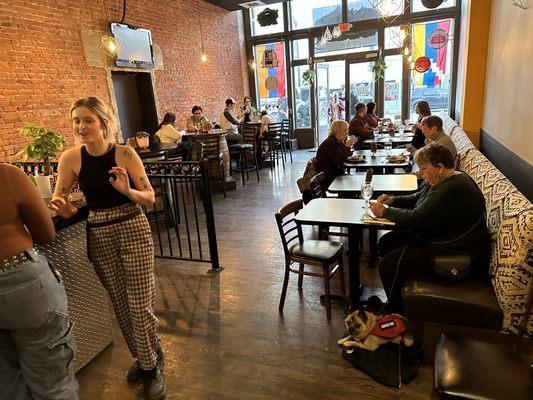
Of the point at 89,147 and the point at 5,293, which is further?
the point at 89,147

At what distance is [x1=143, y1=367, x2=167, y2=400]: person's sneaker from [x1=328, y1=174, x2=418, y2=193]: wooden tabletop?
210cm

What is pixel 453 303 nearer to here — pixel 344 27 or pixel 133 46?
pixel 133 46

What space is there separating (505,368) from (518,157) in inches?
86.5

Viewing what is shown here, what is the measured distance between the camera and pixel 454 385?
1.45 m

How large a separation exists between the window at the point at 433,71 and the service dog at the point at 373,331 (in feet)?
27.5

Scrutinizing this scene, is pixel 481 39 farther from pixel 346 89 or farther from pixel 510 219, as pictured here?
pixel 346 89

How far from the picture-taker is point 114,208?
6.34 ft

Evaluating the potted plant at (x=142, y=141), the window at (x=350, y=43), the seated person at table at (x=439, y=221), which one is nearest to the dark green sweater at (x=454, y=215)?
the seated person at table at (x=439, y=221)

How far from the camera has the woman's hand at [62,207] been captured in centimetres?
190

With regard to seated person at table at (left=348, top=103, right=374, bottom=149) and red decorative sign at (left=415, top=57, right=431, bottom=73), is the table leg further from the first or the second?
red decorative sign at (left=415, top=57, right=431, bottom=73)

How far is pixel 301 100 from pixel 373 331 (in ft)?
31.3

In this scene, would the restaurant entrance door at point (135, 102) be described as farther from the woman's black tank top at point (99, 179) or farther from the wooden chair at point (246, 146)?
the woman's black tank top at point (99, 179)

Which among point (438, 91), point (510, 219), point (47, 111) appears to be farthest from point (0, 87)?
point (438, 91)

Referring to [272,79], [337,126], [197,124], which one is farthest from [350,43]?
[337,126]
